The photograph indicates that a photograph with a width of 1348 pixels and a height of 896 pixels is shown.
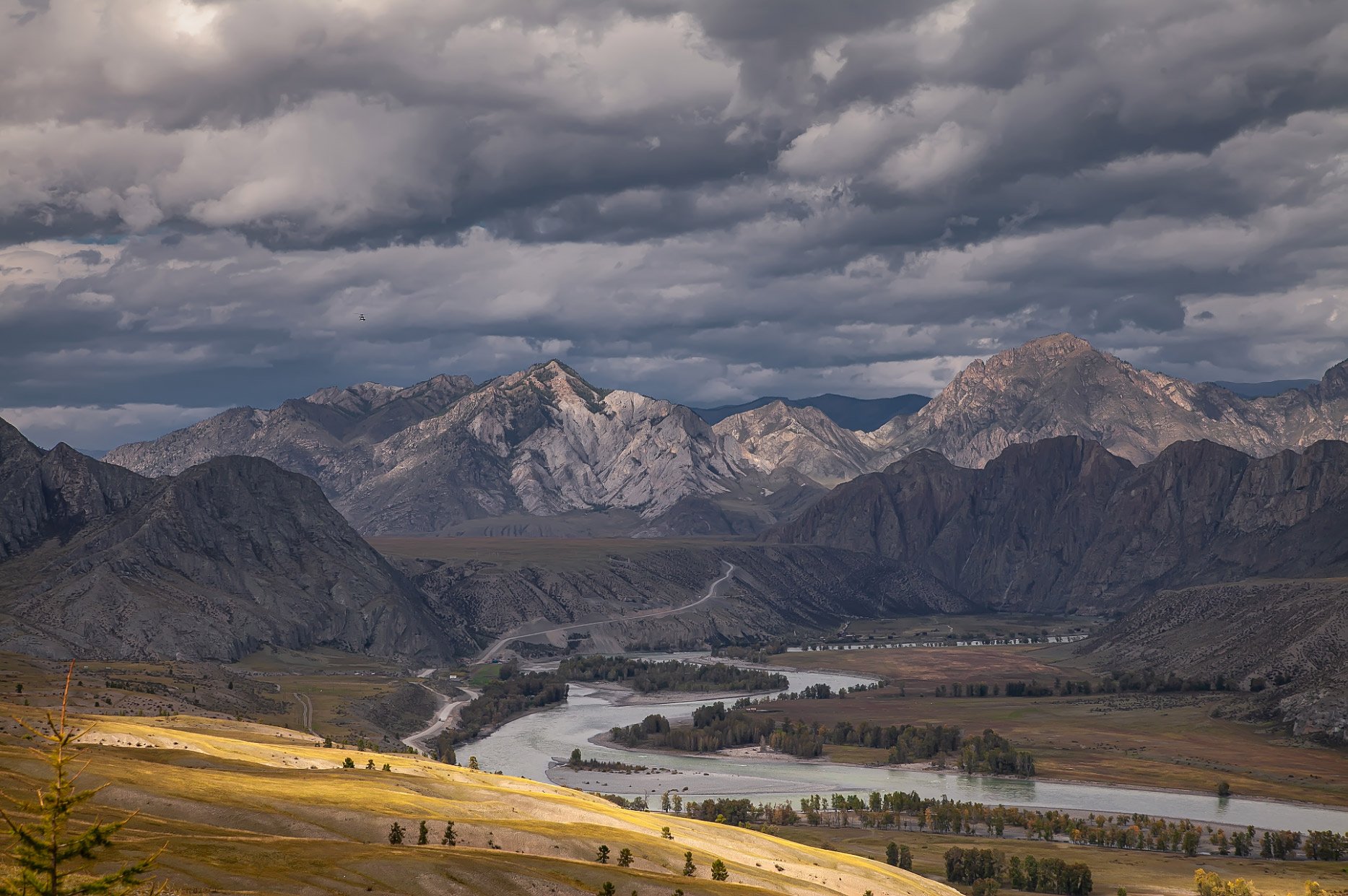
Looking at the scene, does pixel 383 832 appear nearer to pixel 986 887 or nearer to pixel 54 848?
pixel 54 848

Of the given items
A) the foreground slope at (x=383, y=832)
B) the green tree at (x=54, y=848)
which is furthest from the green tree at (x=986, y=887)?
the green tree at (x=54, y=848)

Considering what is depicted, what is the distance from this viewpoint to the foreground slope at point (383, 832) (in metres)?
84.8

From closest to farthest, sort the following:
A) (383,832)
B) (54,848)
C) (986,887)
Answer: (54,848) < (383,832) < (986,887)

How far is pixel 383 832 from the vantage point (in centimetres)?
10544

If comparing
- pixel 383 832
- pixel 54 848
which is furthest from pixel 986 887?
pixel 54 848

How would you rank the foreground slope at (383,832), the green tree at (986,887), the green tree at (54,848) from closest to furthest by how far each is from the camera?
the green tree at (54,848)
the foreground slope at (383,832)
the green tree at (986,887)

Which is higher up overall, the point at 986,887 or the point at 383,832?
the point at 383,832

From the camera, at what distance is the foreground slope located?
278 feet

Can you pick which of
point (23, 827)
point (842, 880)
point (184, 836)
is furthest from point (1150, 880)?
point (23, 827)

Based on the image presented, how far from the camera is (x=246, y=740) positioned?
7156 inches

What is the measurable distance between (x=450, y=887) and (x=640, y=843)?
106ft

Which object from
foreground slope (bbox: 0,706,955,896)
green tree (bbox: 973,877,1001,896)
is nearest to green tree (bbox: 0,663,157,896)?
foreground slope (bbox: 0,706,955,896)

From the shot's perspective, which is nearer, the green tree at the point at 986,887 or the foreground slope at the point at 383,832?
the foreground slope at the point at 383,832

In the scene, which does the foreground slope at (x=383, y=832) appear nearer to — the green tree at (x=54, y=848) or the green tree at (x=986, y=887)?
the green tree at (x=54, y=848)
